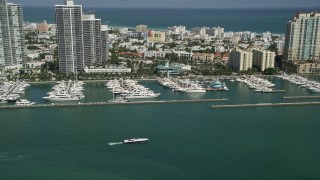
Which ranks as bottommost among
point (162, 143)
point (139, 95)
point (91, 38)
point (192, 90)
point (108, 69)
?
point (162, 143)

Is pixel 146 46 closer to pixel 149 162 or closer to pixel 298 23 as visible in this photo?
pixel 298 23

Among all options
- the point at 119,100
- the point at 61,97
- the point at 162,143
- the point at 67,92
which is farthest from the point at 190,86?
the point at 162,143

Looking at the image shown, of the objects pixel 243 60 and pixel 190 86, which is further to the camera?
pixel 243 60

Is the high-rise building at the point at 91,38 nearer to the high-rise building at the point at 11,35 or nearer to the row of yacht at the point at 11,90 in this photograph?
the high-rise building at the point at 11,35

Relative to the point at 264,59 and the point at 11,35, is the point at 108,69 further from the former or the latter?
the point at 264,59

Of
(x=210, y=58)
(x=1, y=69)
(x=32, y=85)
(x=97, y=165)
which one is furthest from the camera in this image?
(x=210, y=58)

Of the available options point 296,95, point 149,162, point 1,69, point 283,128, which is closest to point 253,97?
point 296,95
